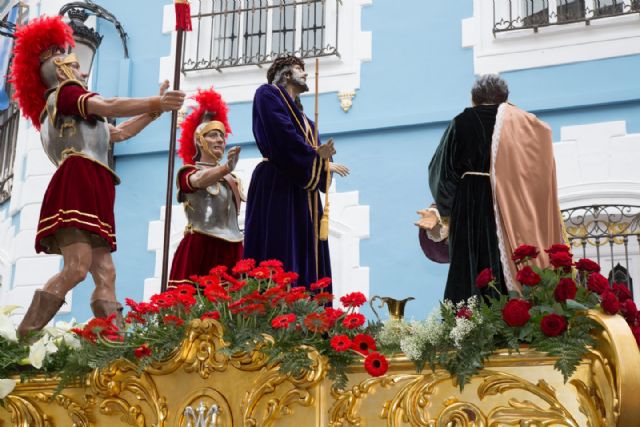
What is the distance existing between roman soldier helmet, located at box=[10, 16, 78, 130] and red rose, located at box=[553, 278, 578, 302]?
282 centimetres

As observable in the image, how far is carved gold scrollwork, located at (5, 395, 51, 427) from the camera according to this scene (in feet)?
13.6

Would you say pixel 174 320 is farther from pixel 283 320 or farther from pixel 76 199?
pixel 76 199

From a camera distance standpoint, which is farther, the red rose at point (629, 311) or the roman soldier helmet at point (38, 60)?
the roman soldier helmet at point (38, 60)

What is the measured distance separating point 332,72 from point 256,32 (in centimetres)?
96

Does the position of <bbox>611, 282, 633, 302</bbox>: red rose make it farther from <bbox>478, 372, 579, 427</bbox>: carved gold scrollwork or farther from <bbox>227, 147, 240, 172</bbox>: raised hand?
<bbox>227, 147, 240, 172</bbox>: raised hand

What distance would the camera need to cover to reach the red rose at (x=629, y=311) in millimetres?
3510

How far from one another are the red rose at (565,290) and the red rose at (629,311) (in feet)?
0.55

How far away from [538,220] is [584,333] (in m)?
1.52

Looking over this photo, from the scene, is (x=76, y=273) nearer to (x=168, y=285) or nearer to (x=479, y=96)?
(x=168, y=285)

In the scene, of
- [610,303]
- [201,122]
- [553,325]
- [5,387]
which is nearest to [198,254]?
[201,122]

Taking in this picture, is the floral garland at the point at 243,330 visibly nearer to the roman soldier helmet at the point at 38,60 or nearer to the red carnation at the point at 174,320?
the red carnation at the point at 174,320

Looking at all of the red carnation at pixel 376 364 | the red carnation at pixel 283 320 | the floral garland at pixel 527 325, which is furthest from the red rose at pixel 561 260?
the red carnation at pixel 283 320

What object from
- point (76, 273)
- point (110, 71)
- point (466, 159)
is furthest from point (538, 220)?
point (110, 71)

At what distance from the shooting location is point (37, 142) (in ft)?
30.6
